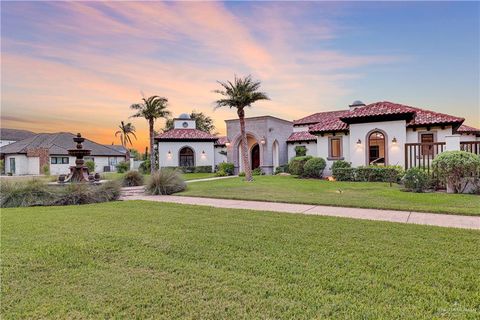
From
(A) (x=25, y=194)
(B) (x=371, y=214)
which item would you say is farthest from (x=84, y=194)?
(B) (x=371, y=214)

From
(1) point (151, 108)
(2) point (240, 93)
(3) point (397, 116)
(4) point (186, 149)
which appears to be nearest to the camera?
(3) point (397, 116)

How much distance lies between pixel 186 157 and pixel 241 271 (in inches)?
1119

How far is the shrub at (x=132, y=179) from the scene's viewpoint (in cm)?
1656

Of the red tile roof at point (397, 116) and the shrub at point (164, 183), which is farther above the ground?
the red tile roof at point (397, 116)

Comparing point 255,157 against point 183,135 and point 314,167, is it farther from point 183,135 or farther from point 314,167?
point 314,167

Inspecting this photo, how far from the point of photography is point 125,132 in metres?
62.6

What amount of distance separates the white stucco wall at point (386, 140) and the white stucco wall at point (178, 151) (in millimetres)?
16886

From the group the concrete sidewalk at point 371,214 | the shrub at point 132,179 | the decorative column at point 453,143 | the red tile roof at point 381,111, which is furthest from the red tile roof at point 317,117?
the concrete sidewalk at point 371,214

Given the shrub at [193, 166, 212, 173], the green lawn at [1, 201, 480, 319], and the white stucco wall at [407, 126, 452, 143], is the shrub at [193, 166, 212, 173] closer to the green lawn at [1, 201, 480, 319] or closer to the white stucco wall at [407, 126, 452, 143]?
the white stucco wall at [407, 126, 452, 143]

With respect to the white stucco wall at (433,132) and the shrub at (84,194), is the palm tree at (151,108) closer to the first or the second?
the shrub at (84,194)

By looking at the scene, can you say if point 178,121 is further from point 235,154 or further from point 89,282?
point 89,282

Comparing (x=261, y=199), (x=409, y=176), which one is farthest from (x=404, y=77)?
(x=261, y=199)

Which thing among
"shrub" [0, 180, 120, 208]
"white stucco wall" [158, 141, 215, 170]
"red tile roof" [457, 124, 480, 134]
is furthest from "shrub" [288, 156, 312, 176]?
"red tile roof" [457, 124, 480, 134]

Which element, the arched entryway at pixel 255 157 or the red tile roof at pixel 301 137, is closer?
the red tile roof at pixel 301 137
